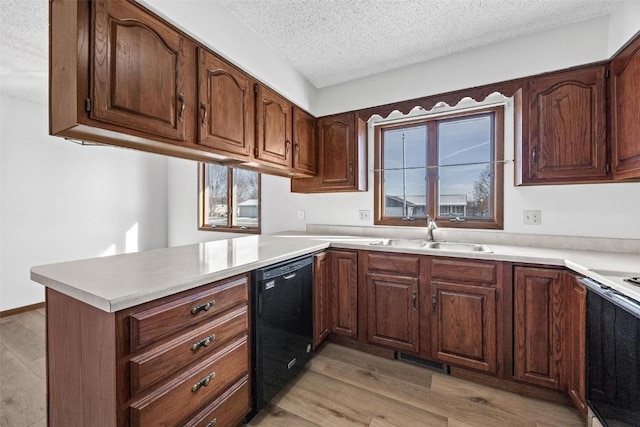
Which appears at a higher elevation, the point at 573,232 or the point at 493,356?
the point at 573,232

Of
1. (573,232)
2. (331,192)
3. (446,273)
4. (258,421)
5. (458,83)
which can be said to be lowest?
(258,421)

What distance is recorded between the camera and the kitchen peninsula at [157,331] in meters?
0.95

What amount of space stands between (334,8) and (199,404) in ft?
7.65

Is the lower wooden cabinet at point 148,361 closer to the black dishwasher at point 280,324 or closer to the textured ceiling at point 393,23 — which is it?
the black dishwasher at point 280,324

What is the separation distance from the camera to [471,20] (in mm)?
1852

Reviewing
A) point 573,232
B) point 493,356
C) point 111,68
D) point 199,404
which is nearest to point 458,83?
point 573,232

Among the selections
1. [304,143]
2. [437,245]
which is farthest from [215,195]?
[437,245]

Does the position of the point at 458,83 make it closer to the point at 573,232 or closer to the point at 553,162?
the point at 553,162

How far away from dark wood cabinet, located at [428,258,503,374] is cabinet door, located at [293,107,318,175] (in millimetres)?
1451

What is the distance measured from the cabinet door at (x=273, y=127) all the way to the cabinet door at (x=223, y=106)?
98 millimetres

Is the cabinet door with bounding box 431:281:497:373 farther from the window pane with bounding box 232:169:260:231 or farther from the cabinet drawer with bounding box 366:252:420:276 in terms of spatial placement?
the window pane with bounding box 232:169:260:231

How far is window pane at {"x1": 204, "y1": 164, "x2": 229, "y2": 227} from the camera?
160 inches

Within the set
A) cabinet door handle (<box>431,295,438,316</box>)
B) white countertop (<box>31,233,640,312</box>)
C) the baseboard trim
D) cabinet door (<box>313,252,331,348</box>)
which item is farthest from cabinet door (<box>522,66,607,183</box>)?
the baseboard trim

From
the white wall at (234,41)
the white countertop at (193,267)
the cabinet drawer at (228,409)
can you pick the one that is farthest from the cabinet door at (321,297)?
the white wall at (234,41)
